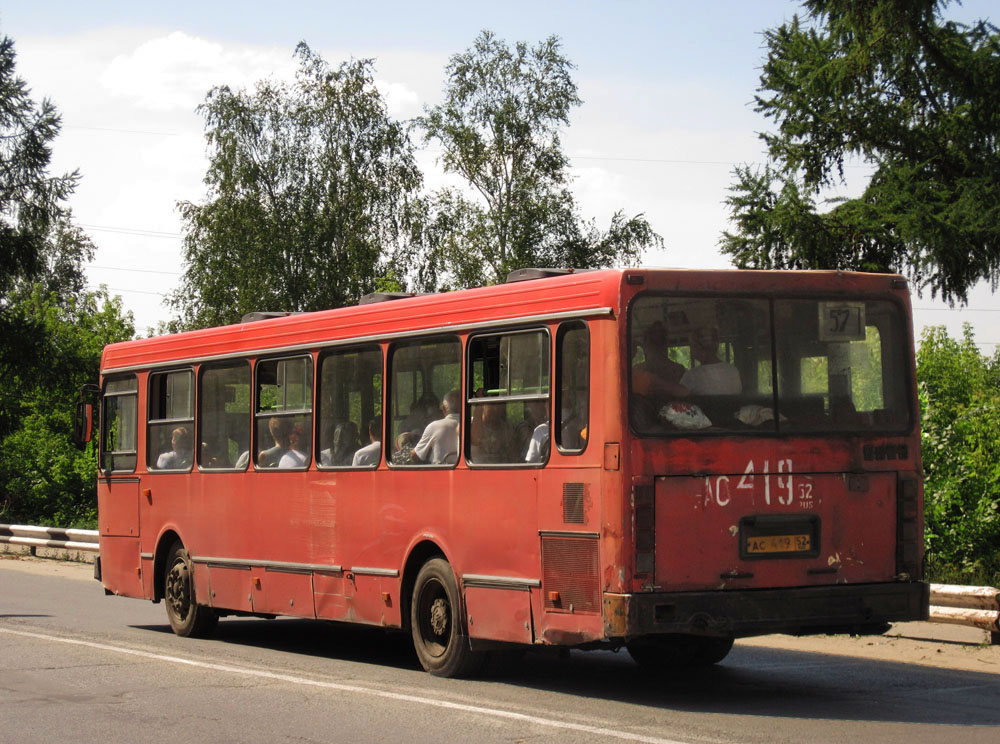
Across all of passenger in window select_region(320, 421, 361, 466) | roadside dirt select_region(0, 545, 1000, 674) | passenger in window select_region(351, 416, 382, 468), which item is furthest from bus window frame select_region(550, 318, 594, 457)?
roadside dirt select_region(0, 545, 1000, 674)

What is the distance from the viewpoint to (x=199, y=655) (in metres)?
12.7

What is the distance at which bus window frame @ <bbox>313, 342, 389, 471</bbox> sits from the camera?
12.0 m

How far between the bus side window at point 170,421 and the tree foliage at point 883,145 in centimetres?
1744

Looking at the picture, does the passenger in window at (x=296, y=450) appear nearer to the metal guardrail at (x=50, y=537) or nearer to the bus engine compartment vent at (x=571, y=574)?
the bus engine compartment vent at (x=571, y=574)

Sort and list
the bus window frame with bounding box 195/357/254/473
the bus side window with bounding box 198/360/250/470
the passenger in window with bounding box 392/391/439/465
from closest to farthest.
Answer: the passenger in window with bounding box 392/391/439/465
the bus window frame with bounding box 195/357/254/473
the bus side window with bounding box 198/360/250/470

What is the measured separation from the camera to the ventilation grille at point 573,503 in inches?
383

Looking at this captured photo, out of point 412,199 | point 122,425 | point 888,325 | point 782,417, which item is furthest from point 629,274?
point 412,199

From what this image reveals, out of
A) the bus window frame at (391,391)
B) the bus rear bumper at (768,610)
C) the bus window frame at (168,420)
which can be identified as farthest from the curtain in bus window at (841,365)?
the bus window frame at (168,420)

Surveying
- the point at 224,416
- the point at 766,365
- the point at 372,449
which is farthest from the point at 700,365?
the point at 224,416

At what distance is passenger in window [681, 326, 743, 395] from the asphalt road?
6.71ft

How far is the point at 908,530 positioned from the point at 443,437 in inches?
135

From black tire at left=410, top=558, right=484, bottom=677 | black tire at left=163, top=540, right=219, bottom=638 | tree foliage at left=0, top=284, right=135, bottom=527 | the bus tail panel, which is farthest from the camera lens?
tree foliage at left=0, top=284, right=135, bottom=527

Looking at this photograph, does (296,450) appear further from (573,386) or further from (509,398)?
(573,386)

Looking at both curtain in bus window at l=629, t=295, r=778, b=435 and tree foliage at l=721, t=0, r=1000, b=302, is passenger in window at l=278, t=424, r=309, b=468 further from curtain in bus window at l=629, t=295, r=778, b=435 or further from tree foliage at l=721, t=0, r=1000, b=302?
tree foliage at l=721, t=0, r=1000, b=302
